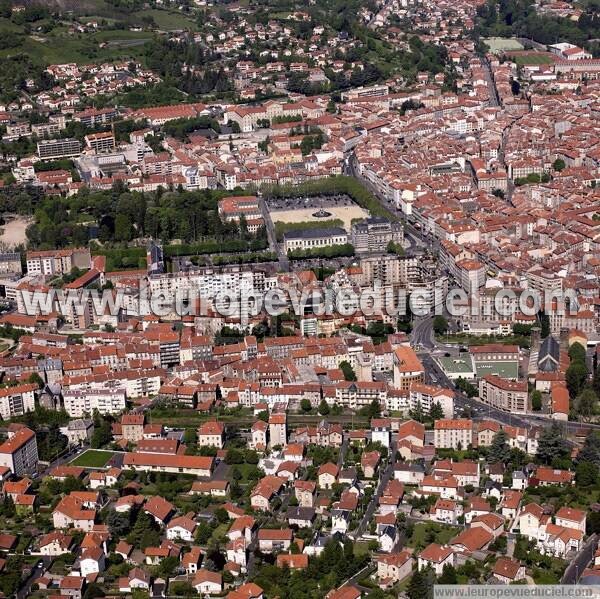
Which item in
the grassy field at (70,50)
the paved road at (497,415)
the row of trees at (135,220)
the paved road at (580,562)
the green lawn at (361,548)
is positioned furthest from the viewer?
the grassy field at (70,50)

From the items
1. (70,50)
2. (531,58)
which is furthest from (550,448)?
(70,50)

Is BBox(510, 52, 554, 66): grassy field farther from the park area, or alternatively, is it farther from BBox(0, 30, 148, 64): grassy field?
BBox(0, 30, 148, 64): grassy field

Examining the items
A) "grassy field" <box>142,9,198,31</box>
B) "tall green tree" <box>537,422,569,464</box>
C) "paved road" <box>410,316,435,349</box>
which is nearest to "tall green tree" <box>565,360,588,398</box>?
"tall green tree" <box>537,422,569,464</box>

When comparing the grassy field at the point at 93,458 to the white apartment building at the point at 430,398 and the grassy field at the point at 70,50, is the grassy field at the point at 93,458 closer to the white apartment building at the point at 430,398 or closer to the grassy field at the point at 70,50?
the white apartment building at the point at 430,398

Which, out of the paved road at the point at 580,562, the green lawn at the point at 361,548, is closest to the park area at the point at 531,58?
the paved road at the point at 580,562

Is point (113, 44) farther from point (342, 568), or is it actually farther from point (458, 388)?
point (342, 568)

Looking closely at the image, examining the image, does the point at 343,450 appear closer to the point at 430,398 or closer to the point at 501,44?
the point at 430,398
